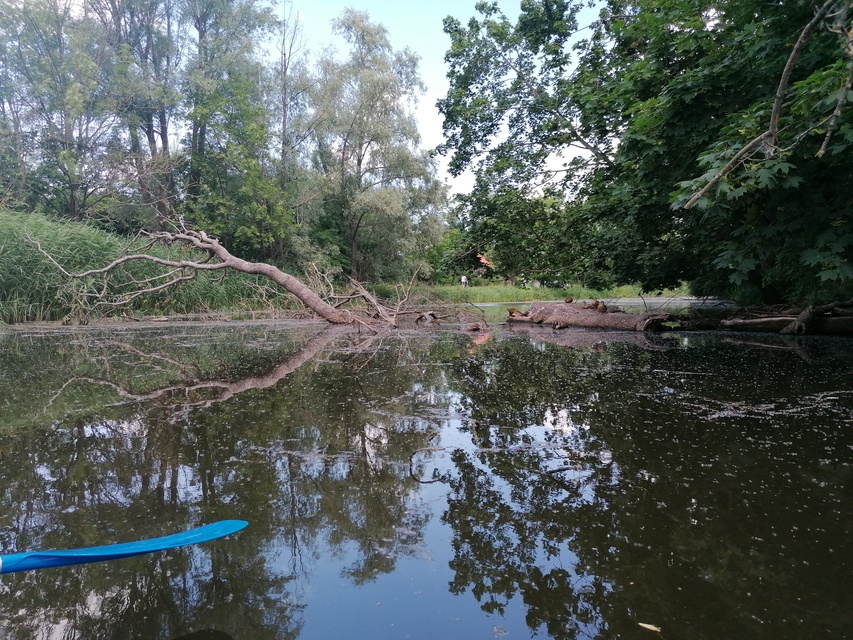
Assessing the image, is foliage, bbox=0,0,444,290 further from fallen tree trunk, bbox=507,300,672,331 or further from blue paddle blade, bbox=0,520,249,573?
blue paddle blade, bbox=0,520,249,573

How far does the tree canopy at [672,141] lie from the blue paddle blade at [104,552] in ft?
11.5

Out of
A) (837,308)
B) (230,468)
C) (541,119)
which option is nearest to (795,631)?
(230,468)

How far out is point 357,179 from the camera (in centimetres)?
2081

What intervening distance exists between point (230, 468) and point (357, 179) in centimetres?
1987

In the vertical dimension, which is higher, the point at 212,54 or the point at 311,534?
the point at 212,54

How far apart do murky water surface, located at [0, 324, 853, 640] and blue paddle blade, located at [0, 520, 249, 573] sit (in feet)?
0.32

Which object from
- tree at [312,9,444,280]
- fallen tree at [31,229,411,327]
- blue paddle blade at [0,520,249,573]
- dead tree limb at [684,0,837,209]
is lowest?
blue paddle blade at [0,520,249,573]

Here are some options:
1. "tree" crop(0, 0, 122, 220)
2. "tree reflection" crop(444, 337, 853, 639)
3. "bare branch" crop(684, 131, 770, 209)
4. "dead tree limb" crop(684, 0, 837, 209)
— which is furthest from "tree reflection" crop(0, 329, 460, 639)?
"tree" crop(0, 0, 122, 220)

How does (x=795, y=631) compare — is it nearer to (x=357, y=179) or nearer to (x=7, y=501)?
(x=7, y=501)

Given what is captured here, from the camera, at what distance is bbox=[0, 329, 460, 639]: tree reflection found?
1288 mm

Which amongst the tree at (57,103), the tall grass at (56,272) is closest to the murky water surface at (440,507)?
the tall grass at (56,272)

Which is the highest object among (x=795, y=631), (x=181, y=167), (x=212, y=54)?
(x=212, y=54)

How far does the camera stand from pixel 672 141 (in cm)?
600

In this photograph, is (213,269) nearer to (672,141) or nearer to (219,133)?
(672,141)
